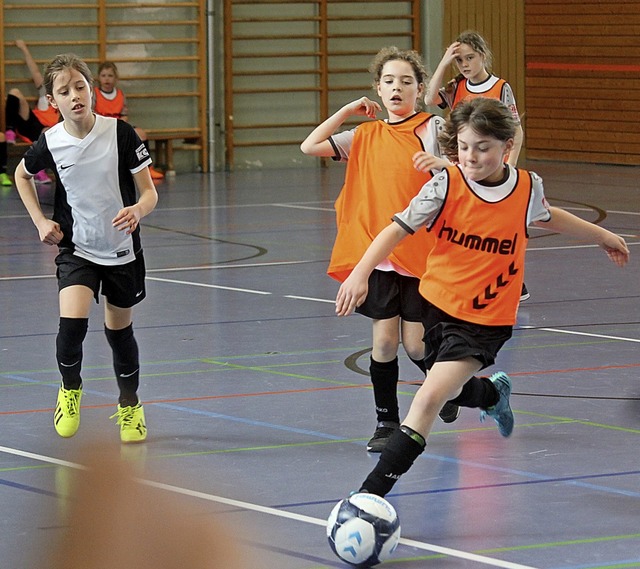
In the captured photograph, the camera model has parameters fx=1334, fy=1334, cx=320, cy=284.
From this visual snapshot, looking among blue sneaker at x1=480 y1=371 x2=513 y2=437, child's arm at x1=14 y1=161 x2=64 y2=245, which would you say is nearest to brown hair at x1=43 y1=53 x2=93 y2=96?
child's arm at x1=14 y1=161 x2=64 y2=245

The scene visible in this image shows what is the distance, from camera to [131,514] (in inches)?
149

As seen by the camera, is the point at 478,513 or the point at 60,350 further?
the point at 60,350

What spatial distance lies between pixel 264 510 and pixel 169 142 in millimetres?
13306

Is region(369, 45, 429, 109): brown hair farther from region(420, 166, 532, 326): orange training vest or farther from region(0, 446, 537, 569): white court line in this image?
region(0, 446, 537, 569): white court line

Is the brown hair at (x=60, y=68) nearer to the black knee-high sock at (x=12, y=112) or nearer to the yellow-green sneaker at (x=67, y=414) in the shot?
the yellow-green sneaker at (x=67, y=414)

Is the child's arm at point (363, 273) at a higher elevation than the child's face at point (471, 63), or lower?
lower

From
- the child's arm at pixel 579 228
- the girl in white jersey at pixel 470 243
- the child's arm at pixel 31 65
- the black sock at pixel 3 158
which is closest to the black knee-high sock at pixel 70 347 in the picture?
the girl in white jersey at pixel 470 243

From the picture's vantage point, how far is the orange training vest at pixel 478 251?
12.5 feet

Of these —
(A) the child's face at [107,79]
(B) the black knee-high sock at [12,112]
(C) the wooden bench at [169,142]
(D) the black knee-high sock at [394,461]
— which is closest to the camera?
(D) the black knee-high sock at [394,461]

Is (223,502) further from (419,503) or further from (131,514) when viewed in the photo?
(419,503)

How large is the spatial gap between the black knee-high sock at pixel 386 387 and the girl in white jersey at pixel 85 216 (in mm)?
844

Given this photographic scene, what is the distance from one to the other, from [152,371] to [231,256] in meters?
3.80

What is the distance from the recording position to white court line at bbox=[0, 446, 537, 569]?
3.36m

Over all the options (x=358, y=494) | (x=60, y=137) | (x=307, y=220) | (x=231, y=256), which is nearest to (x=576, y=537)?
(x=358, y=494)
